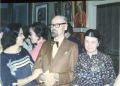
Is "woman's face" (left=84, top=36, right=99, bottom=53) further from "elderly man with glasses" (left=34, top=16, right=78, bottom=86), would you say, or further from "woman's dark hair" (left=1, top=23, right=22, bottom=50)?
"woman's dark hair" (left=1, top=23, right=22, bottom=50)

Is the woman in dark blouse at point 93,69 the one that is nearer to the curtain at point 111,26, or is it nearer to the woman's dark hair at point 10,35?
the woman's dark hair at point 10,35

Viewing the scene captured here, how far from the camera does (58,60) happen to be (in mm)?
1783

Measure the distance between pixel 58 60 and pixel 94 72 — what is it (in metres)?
0.21

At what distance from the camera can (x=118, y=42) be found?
3125 millimetres

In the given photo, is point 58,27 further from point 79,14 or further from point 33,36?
point 79,14

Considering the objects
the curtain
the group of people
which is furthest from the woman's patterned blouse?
the curtain

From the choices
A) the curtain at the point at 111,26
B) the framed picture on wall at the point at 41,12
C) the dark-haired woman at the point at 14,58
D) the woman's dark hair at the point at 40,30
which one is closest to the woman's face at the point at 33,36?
the woman's dark hair at the point at 40,30

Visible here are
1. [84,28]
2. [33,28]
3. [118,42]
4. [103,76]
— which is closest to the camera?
[103,76]

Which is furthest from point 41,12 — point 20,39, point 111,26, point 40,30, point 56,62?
point 56,62

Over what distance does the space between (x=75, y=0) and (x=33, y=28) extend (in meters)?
1.52

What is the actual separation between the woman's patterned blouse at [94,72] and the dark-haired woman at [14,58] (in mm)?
289

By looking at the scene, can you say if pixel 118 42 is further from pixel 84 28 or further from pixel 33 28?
pixel 33 28

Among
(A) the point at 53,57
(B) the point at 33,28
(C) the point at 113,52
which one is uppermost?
(B) the point at 33,28

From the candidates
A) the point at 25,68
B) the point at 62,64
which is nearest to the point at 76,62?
the point at 62,64
